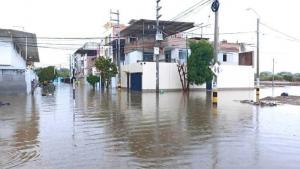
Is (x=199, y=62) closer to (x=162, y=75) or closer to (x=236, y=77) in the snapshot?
(x=162, y=75)

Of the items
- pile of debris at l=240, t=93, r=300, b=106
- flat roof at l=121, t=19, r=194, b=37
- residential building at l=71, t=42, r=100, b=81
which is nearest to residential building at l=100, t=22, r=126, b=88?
flat roof at l=121, t=19, r=194, b=37

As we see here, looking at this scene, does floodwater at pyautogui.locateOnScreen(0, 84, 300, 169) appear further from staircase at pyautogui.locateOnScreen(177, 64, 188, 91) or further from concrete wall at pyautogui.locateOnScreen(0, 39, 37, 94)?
staircase at pyautogui.locateOnScreen(177, 64, 188, 91)

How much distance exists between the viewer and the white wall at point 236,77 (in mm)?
54562

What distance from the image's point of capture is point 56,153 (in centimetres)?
948


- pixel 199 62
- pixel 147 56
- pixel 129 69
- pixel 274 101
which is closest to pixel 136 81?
pixel 129 69

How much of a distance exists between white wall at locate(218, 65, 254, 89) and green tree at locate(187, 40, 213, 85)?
7017mm

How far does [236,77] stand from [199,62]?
1118 cm

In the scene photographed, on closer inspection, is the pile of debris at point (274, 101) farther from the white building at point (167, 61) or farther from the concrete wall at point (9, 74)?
the concrete wall at point (9, 74)

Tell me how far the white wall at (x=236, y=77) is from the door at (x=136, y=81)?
38.6 ft

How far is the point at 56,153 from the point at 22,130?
4.74 m

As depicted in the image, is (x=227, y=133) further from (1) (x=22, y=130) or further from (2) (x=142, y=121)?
(1) (x=22, y=130)

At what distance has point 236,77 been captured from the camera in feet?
183

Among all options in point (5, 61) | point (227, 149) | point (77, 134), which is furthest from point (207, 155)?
point (5, 61)

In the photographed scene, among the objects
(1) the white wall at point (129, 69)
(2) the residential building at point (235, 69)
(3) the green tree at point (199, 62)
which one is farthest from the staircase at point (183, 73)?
(1) the white wall at point (129, 69)
